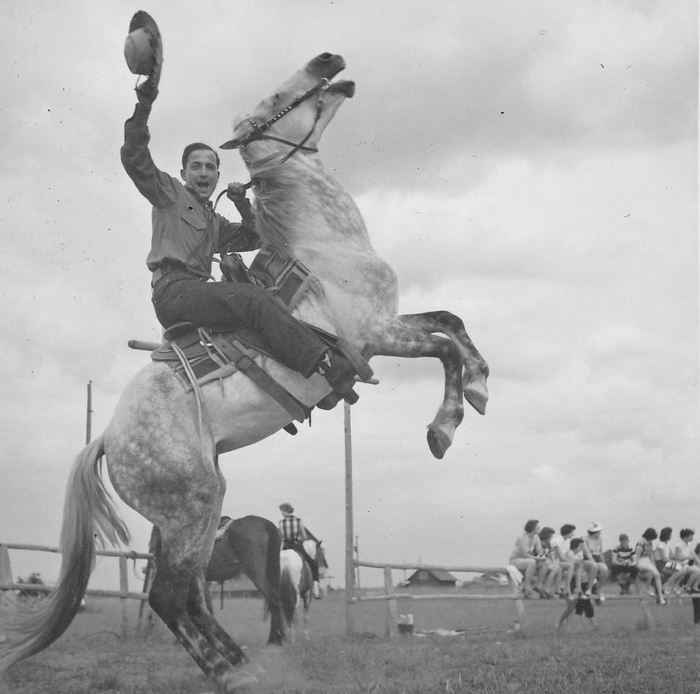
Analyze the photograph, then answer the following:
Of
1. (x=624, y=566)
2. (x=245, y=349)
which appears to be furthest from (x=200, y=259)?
(x=624, y=566)

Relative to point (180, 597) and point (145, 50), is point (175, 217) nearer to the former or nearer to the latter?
point (145, 50)

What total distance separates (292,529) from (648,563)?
6.80 metres

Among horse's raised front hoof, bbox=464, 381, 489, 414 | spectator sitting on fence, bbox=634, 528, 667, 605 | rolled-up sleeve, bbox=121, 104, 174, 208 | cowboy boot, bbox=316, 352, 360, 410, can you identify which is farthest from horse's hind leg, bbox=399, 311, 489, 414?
spectator sitting on fence, bbox=634, 528, 667, 605

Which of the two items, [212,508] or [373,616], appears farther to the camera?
[373,616]

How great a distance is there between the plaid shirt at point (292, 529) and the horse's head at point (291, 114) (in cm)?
766

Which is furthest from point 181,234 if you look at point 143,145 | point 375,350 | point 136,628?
point 136,628

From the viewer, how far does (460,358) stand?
554 cm

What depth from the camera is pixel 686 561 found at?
16.3 metres

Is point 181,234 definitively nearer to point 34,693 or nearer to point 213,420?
point 213,420

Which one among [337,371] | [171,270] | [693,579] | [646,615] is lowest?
[646,615]

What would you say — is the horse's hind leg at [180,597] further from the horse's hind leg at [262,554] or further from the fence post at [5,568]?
the fence post at [5,568]

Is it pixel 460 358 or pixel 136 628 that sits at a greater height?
pixel 460 358

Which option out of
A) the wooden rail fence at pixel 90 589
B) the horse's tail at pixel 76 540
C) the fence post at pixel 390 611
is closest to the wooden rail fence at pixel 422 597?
the fence post at pixel 390 611

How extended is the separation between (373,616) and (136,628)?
4.74m
